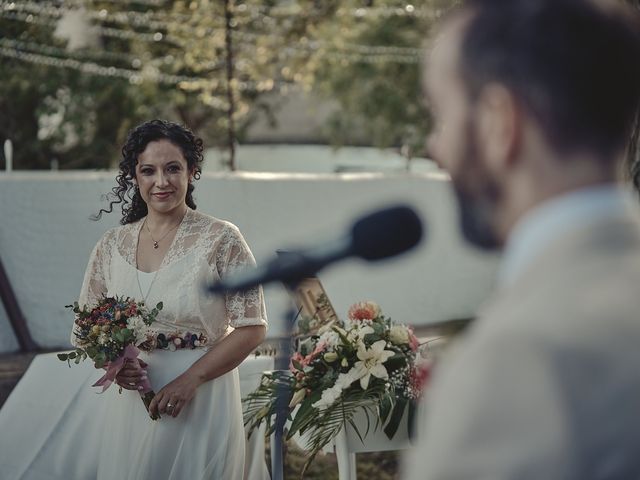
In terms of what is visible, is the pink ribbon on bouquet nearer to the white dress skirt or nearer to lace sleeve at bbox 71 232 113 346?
the white dress skirt

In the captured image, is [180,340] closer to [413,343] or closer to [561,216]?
[413,343]

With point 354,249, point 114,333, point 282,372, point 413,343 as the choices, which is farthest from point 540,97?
point 413,343

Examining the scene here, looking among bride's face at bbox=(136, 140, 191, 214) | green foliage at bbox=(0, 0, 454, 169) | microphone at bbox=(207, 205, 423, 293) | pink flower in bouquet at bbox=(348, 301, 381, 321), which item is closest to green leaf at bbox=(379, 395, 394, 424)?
pink flower in bouquet at bbox=(348, 301, 381, 321)

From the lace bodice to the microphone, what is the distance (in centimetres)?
217

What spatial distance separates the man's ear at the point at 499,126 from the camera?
1173 millimetres

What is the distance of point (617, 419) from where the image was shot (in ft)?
3.32

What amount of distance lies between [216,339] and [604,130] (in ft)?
9.40

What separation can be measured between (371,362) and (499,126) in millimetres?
2756

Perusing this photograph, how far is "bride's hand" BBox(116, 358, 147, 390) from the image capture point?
3.72 m

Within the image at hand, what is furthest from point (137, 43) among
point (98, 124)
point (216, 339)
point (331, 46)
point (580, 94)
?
point (580, 94)

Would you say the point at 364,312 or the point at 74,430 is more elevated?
the point at 364,312

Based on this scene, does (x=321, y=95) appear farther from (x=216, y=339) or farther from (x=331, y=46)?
(x=216, y=339)

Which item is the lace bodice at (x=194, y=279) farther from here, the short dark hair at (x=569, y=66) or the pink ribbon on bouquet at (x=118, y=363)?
the short dark hair at (x=569, y=66)

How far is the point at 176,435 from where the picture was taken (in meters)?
3.84
